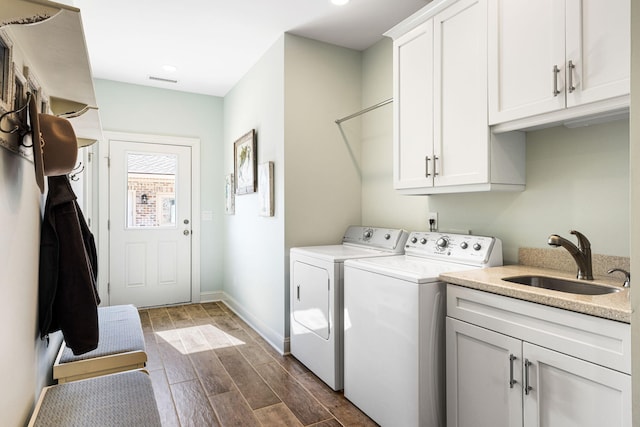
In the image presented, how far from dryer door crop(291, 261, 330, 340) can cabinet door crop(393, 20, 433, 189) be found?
0.84 m

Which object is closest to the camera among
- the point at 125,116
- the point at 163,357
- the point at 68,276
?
the point at 68,276

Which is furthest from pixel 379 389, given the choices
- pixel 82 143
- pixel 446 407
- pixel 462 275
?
pixel 82 143

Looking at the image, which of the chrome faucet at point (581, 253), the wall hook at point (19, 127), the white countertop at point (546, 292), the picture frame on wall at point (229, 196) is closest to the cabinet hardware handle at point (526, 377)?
the white countertop at point (546, 292)

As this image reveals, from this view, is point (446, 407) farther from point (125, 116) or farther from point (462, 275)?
point (125, 116)

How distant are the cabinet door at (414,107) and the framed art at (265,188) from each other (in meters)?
1.22

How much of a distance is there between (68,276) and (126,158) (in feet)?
10.6

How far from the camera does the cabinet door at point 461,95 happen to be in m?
1.96

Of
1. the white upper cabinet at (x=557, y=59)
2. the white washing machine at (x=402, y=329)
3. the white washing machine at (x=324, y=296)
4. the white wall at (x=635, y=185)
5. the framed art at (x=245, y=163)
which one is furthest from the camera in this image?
the framed art at (x=245, y=163)

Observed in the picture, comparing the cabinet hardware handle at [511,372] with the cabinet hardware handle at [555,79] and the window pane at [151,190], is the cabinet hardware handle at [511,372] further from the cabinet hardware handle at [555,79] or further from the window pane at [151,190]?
the window pane at [151,190]

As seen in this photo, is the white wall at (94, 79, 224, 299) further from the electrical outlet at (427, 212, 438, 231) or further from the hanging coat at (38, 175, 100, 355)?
the hanging coat at (38, 175, 100, 355)

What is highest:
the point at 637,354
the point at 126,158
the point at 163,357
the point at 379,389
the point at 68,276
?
the point at 126,158

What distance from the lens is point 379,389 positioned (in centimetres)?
206

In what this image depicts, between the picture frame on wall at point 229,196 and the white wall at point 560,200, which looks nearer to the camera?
the white wall at point 560,200

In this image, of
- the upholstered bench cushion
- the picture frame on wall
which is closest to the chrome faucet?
the upholstered bench cushion
